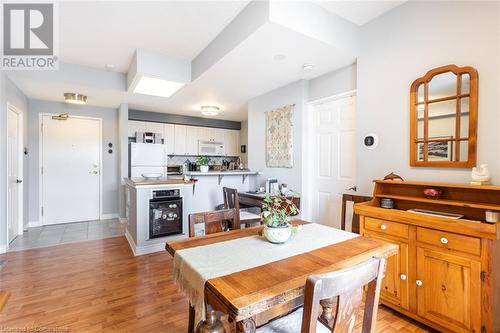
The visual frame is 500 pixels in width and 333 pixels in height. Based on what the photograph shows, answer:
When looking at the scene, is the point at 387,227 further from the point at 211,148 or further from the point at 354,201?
the point at 211,148

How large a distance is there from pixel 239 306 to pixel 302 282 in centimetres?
32

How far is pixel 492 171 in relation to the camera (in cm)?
185

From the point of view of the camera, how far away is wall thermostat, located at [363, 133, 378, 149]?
2.66 m

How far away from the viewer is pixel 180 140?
6266 millimetres

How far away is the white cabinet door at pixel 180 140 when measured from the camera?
20.3 ft

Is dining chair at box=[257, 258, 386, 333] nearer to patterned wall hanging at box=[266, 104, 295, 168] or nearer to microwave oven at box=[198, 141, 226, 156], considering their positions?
patterned wall hanging at box=[266, 104, 295, 168]

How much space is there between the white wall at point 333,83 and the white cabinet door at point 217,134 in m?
3.70

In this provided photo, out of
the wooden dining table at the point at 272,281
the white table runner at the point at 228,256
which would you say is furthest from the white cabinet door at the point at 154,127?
the white table runner at the point at 228,256

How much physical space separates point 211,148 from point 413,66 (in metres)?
5.09

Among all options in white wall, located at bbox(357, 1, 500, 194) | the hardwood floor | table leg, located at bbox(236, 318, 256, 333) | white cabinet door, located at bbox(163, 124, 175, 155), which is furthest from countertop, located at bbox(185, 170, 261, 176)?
table leg, located at bbox(236, 318, 256, 333)

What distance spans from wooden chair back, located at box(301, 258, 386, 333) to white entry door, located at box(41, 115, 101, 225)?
5731 millimetres


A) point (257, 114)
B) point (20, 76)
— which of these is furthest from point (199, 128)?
point (20, 76)

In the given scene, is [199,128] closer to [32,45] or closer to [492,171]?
[32,45]

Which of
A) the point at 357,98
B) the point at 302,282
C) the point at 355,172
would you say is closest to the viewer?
the point at 302,282
